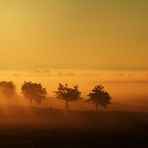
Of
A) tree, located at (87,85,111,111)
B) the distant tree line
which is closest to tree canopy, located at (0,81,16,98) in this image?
the distant tree line

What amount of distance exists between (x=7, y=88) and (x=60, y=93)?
4323 centimetres

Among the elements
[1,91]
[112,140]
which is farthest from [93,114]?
[112,140]

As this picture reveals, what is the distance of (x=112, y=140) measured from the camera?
6644cm

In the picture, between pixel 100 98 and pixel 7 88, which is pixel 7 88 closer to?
pixel 7 88

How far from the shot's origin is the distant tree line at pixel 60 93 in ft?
504

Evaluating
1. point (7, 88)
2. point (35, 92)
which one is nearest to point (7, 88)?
point (7, 88)

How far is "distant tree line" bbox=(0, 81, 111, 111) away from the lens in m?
154

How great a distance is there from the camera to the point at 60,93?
154 metres

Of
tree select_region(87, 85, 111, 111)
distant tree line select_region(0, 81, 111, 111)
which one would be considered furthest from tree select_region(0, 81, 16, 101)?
tree select_region(87, 85, 111, 111)

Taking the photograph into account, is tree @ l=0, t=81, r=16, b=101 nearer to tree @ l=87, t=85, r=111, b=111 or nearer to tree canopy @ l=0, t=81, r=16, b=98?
tree canopy @ l=0, t=81, r=16, b=98

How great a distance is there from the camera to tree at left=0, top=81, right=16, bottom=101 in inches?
7471

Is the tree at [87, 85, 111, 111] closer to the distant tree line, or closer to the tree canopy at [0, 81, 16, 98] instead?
the distant tree line

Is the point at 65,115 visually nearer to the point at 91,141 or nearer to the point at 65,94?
the point at 65,94

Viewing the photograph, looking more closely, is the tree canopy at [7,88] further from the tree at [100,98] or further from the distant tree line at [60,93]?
the tree at [100,98]
